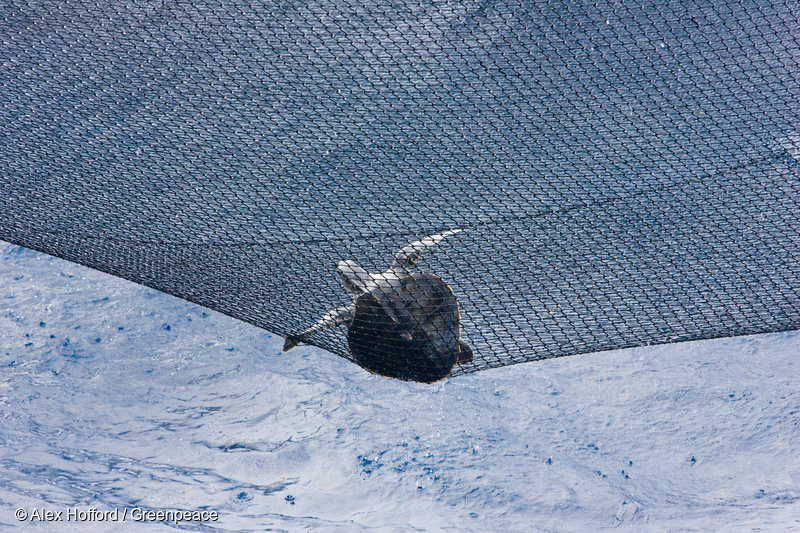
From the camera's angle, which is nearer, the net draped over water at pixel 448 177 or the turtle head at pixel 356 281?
the turtle head at pixel 356 281

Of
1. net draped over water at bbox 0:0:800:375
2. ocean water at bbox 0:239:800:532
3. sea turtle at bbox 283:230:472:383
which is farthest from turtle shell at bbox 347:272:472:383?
ocean water at bbox 0:239:800:532

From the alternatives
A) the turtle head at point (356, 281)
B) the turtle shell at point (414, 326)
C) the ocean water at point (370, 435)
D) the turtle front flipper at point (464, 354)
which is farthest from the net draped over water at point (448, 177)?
the ocean water at point (370, 435)

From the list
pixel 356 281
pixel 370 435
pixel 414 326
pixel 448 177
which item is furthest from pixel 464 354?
pixel 448 177

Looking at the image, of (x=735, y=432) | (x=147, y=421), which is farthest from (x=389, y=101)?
(x=735, y=432)

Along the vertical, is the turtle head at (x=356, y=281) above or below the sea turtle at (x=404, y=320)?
above

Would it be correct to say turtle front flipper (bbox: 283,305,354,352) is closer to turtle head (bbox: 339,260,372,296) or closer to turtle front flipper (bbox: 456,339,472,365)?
turtle head (bbox: 339,260,372,296)

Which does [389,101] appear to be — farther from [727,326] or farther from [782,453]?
[782,453]

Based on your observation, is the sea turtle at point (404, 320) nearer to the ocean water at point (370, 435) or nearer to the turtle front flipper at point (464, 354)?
the turtle front flipper at point (464, 354)
